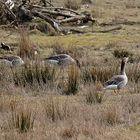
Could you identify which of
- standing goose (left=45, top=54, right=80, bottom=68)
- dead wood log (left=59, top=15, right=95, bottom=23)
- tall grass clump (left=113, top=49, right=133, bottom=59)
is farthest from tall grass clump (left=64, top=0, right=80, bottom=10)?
standing goose (left=45, top=54, right=80, bottom=68)

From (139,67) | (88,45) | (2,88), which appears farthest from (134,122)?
(88,45)

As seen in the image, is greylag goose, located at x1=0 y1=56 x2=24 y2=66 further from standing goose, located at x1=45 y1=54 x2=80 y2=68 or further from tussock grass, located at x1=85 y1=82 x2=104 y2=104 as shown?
tussock grass, located at x1=85 y1=82 x2=104 y2=104

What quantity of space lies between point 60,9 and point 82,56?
7879 millimetres

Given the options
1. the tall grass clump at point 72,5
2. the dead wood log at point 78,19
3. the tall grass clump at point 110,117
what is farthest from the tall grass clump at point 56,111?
the tall grass clump at point 72,5

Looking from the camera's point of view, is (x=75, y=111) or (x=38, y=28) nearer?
(x=75, y=111)

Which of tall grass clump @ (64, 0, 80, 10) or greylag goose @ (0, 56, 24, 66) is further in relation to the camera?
tall grass clump @ (64, 0, 80, 10)

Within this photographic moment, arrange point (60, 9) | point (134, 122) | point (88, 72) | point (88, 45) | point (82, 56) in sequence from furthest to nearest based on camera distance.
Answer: point (60, 9)
point (88, 45)
point (82, 56)
point (88, 72)
point (134, 122)

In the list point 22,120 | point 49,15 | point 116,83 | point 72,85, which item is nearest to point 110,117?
point 22,120

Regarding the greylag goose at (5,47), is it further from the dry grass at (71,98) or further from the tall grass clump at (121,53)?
the tall grass clump at (121,53)

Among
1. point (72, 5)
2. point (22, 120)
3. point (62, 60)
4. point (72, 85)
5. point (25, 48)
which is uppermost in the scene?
point (22, 120)

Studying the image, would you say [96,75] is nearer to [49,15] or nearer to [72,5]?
[49,15]

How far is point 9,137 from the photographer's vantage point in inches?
321

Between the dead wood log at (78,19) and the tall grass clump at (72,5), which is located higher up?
the dead wood log at (78,19)

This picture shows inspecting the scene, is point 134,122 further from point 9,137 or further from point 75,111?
point 9,137
